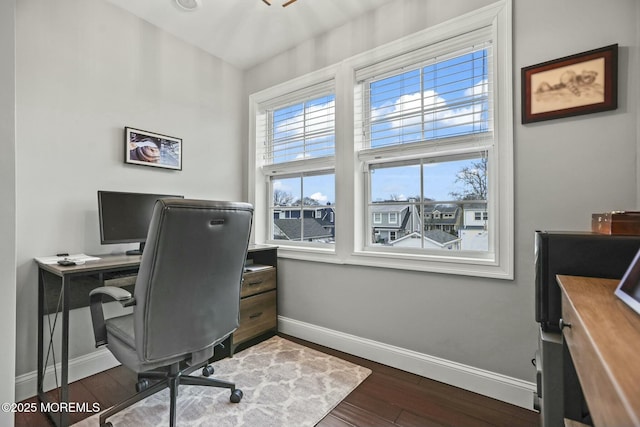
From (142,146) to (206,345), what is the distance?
5.81 feet

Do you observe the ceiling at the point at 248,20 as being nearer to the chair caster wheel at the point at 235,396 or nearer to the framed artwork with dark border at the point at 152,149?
the framed artwork with dark border at the point at 152,149

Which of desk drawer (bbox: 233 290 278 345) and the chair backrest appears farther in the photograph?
desk drawer (bbox: 233 290 278 345)

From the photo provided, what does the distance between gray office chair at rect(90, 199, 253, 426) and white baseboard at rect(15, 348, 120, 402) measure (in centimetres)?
81

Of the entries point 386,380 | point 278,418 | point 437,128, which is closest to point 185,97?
point 437,128

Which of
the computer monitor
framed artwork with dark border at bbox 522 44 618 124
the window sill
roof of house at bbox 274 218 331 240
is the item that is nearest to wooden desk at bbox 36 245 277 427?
the computer monitor

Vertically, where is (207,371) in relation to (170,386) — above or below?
below

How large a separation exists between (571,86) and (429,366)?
6.19 ft

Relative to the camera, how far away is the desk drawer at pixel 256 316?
2.45 metres

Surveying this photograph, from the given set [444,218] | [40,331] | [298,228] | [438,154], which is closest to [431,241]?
[444,218]

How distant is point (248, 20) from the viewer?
2457 mm

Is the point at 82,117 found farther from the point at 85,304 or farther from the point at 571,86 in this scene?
the point at 571,86

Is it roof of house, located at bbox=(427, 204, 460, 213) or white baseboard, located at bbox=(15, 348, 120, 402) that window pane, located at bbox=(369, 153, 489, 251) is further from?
white baseboard, located at bbox=(15, 348, 120, 402)

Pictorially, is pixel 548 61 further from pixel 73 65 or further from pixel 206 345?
pixel 73 65

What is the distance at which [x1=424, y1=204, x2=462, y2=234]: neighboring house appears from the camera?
2.05 m
